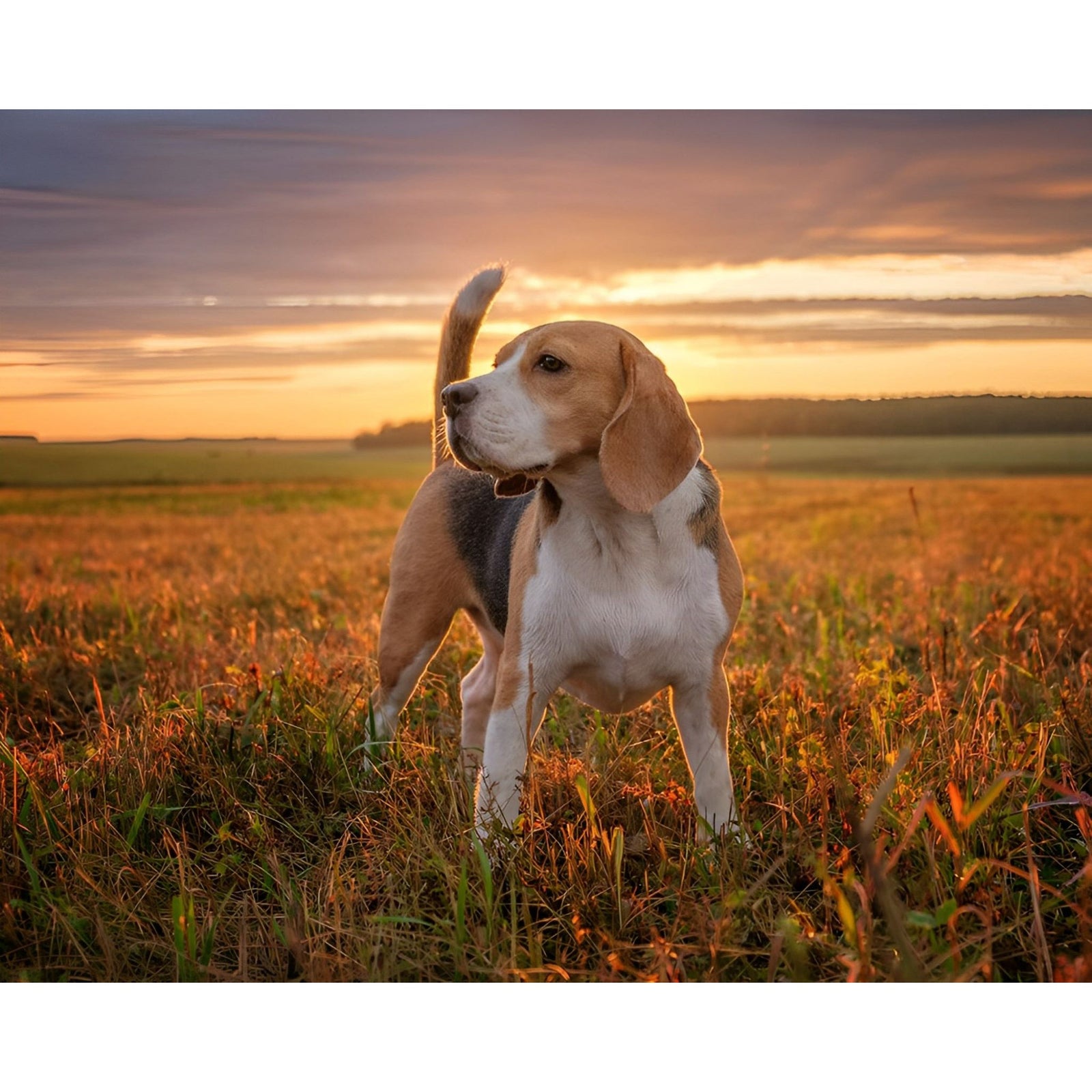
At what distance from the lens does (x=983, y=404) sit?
213 inches

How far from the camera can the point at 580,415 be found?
9.62 feet

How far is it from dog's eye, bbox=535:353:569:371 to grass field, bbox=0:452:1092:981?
1.20 meters

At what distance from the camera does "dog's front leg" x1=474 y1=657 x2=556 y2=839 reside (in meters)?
3.13

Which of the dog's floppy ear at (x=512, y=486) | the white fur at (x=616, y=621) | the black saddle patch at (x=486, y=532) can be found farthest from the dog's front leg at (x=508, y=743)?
the dog's floppy ear at (x=512, y=486)

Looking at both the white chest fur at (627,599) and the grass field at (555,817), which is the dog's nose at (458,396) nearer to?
the white chest fur at (627,599)

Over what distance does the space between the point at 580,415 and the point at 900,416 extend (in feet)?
11.9

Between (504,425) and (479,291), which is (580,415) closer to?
(504,425)

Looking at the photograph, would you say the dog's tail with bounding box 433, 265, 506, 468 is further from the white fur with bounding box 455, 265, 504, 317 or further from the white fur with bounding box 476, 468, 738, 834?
the white fur with bounding box 476, 468, 738, 834

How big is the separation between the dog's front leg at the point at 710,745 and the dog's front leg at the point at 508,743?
49 centimetres

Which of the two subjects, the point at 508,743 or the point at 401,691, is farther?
the point at 401,691

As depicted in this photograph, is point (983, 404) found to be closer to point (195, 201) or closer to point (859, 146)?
point (859, 146)

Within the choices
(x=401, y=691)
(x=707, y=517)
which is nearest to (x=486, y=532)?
(x=401, y=691)

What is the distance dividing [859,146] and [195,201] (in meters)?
3.53

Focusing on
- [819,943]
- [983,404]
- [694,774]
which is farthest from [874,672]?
[983,404]
